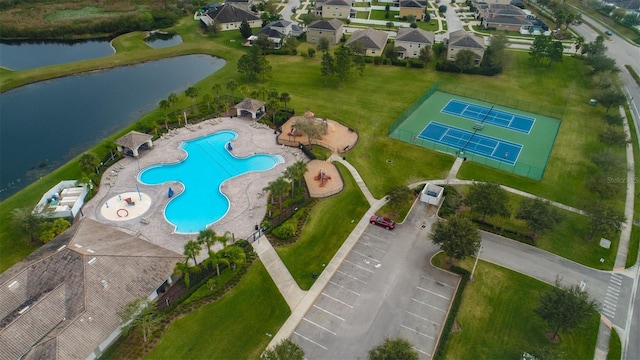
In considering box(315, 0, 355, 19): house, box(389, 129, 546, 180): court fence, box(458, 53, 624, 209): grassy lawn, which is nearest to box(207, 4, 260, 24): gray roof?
box(315, 0, 355, 19): house

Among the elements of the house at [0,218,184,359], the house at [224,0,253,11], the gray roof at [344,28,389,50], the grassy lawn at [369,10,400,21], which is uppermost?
the gray roof at [344,28,389,50]

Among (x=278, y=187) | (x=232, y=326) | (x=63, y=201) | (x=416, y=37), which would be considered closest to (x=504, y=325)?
(x=232, y=326)

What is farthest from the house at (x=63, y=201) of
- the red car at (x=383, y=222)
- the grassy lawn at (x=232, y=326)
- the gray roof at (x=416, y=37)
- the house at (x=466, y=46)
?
the house at (x=466, y=46)

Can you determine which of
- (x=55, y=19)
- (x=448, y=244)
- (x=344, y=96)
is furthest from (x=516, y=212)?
(x=55, y=19)

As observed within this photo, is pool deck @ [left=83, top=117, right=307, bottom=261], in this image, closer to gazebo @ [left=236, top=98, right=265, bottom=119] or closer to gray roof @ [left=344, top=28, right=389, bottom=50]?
gazebo @ [left=236, top=98, right=265, bottom=119]

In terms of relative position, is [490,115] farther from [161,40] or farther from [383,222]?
[161,40]

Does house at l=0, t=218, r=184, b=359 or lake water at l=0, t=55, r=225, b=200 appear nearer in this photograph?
house at l=0, t=218, r=184, b=359
